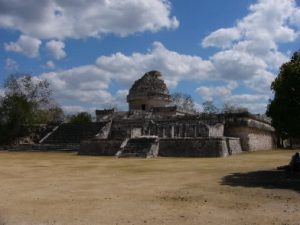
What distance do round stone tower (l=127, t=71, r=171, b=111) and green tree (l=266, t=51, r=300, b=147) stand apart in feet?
103

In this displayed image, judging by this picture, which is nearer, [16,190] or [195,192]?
[195,192]

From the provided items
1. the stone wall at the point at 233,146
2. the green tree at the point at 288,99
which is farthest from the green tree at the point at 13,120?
the green tree at the point at 288,99

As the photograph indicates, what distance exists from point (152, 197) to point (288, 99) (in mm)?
6886

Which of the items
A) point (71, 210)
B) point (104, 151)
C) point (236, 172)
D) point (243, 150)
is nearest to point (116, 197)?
point (71, 210)

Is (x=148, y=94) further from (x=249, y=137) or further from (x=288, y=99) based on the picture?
(x=288, y=99)

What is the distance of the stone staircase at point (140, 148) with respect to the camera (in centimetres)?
2595

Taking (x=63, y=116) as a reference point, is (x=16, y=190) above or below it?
below

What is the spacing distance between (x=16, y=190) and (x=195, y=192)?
5134mm

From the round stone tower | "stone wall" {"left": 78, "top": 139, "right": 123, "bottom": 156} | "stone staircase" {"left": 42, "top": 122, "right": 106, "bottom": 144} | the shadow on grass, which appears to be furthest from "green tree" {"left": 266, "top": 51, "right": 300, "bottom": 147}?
the round stone tower

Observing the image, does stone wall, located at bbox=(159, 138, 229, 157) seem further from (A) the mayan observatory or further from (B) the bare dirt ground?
(B) the bare dirt ground

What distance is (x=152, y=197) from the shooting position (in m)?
10.9

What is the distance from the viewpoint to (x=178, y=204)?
9.95m

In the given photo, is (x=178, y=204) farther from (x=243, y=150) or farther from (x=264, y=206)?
(x=243, y=150)

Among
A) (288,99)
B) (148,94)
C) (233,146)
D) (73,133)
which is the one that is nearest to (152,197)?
(288,99)
